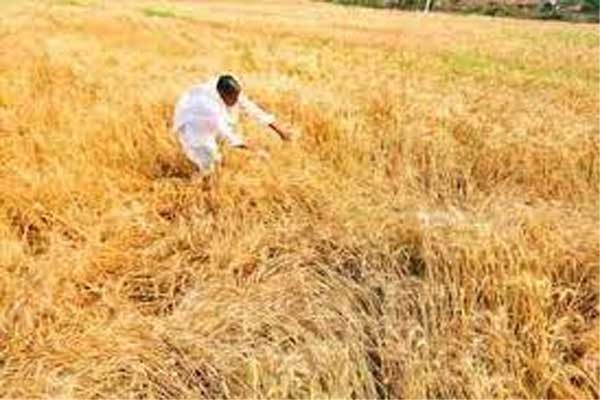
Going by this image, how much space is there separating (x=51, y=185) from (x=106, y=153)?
1.15 meters

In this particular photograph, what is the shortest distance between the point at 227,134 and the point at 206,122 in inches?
7.1

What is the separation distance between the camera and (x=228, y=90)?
30.7ft

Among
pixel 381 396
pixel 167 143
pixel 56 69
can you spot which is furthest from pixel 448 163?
pixel 56 69

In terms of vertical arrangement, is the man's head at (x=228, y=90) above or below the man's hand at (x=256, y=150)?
above

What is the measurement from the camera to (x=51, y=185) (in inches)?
326

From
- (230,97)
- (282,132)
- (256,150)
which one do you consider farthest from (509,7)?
(256,150)

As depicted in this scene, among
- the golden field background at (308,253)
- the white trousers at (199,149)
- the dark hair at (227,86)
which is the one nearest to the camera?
the golden field background at (308,253)

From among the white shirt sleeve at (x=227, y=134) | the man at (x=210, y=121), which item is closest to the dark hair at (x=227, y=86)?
the man at (x=210, y=121)

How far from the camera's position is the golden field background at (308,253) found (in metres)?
5.50

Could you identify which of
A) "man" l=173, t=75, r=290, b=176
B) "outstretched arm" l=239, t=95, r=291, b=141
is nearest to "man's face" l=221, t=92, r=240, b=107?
"man" l=173, t=75, r=290, b=176

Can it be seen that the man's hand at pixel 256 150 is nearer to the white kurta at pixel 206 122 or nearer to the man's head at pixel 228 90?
the white kurta at pixel 206 122

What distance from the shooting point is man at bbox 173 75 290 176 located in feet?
30.2

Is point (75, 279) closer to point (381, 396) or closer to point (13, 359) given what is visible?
point (13, 359)

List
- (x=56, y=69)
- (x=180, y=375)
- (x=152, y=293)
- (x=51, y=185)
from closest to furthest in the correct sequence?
1. (x=180, y=375)
2. (x=152, y=293)
3. (x=51, y=185)
4. (x=56, y=69)
